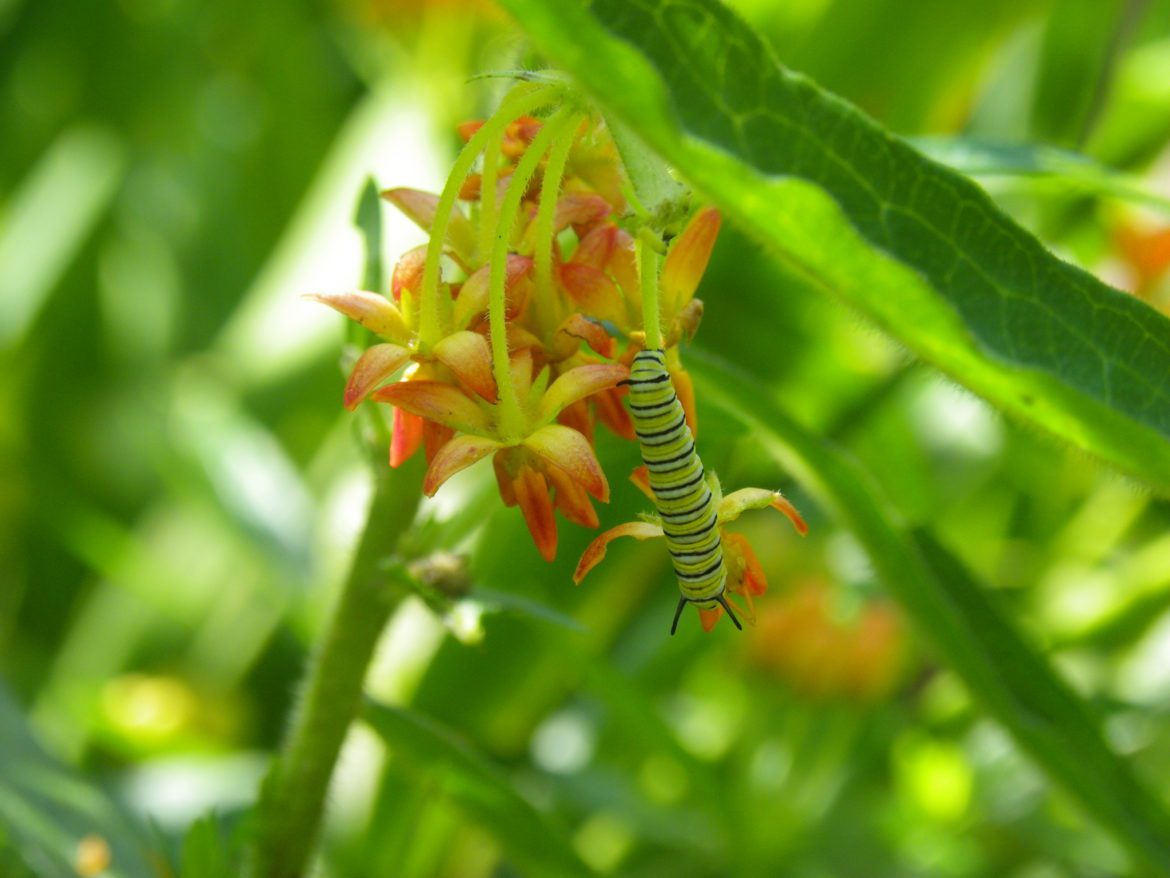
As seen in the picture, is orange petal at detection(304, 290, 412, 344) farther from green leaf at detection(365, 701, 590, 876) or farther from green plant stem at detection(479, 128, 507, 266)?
green leaf at detection(365, 701, 590, 876)

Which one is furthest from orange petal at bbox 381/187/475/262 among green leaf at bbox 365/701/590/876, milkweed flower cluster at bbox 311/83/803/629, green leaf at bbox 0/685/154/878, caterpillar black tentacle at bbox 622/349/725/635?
green leaf at bbox 0/685/154/878

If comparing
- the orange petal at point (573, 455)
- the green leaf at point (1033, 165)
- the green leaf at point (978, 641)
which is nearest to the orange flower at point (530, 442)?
the orange petal at point (573, 455)

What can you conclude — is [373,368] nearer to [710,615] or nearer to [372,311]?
[372,311]

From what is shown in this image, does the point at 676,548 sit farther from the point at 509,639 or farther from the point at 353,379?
the point at 509,639

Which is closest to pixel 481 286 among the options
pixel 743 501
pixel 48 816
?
pixel 743 501

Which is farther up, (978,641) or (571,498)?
(978,641)

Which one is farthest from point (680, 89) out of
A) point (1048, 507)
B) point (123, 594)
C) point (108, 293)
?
point (108, 293)
